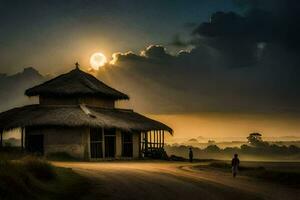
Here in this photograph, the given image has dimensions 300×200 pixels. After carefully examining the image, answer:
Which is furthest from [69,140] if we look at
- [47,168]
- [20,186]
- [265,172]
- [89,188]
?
[20,186]

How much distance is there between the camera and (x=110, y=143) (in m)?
48.7

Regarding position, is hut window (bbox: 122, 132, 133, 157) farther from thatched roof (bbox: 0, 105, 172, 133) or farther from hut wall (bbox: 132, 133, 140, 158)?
thatched roof (bbox: 0, 105, 172, 133)

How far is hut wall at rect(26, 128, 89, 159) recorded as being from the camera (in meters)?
45.5

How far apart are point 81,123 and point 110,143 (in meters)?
5.46

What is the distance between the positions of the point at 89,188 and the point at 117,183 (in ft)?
7.20

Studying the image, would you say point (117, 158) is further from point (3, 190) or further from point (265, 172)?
point (3, 190)

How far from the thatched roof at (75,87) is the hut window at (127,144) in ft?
15.0

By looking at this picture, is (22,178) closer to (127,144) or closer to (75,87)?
(127,144)

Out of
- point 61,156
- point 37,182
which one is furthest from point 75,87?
point 37,182

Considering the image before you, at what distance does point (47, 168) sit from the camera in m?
24.1

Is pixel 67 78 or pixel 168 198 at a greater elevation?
pixel 67 78

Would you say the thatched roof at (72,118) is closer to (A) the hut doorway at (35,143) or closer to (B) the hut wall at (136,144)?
(B) the hut wall at (136,144)

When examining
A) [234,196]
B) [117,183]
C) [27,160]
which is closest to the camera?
[234,196]

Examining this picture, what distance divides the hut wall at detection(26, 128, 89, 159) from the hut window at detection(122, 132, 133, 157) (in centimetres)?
499
